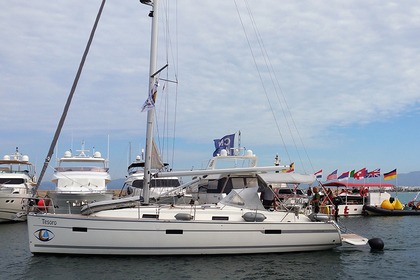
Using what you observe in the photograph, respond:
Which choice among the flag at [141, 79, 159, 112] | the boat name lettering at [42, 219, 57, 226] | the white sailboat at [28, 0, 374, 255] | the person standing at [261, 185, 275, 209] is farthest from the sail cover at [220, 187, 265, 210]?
the boat name lettering at [42, 219, 57, 226]

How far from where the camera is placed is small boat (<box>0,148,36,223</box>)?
98.1ft

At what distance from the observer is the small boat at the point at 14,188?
2991 centimetres

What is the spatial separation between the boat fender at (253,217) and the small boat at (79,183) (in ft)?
49.6

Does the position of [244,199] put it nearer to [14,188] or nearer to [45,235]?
[45,235]

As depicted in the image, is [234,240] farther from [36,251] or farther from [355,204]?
[355,204]

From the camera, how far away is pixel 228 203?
18172mm

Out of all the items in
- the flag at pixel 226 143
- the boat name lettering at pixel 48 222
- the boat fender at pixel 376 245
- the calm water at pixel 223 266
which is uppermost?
the flag at pixel 226 143

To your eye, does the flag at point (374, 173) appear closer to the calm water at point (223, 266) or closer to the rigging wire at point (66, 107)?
the calm water at point (223, 266)

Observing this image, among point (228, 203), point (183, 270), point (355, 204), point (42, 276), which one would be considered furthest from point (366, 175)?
point (42, 276)

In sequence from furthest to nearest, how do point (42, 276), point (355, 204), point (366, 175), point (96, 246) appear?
point (366, 175) < point (355, 204) < point (96, 246) < point (42, 276)

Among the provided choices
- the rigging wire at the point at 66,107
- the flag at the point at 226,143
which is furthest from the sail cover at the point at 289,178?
the flag at the point at 226,143

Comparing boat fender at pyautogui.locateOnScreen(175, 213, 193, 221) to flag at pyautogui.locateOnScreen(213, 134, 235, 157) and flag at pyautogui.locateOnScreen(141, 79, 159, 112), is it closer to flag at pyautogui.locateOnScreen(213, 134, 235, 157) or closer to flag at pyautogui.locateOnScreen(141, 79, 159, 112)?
flag at pyautogui.locateOnScreen(141, 79, 159, 112)

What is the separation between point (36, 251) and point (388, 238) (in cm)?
1779

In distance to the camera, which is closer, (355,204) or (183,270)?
(183,270)
